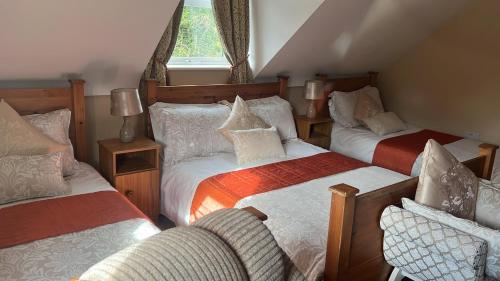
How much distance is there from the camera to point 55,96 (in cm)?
267

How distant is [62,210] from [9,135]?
60 centimetres

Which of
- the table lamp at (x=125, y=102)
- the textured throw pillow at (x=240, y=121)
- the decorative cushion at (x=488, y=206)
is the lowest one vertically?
the decorative cushion at (x=488, y=206)

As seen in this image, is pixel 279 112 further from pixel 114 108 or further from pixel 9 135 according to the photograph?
pixel 9 135

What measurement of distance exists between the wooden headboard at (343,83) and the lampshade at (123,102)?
2158 mm

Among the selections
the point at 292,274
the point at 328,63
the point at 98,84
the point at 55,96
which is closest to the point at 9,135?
the point at 55,96

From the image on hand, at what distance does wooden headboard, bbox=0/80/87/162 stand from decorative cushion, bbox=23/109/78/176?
11 centimetres

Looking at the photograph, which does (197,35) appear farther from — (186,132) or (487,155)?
(487,155)

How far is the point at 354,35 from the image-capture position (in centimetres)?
379

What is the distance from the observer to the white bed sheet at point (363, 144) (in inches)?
139

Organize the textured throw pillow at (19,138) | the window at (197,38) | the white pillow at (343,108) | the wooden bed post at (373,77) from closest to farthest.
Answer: the textured throw pillow at (19,138) → the window at (197,38) → the white pillow at (343,108) → the wooden bed post at (373,77)

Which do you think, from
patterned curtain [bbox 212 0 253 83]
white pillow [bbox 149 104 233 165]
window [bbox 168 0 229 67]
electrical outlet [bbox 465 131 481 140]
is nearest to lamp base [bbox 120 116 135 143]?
white pillow [bbox 149 104 233 165]

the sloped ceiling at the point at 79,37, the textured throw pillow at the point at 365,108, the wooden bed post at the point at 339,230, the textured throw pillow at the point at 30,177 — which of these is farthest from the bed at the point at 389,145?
the textured throw pillow at the point at 30,177

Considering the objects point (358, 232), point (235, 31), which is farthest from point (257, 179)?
point (235, 31)

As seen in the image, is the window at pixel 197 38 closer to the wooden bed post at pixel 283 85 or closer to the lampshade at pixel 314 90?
the wooden bed post at pixel 283 85
